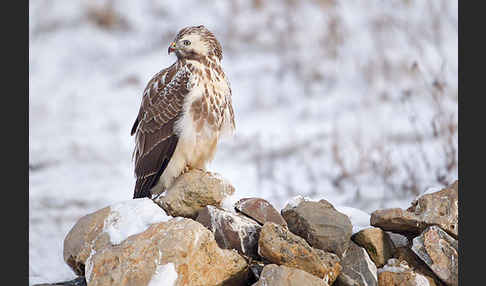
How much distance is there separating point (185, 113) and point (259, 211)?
655 millimetres

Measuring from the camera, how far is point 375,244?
2.93m

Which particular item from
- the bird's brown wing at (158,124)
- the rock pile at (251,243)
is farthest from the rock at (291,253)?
the bird's brown wing at (158,124)

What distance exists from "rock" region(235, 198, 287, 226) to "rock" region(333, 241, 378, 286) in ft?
1.14

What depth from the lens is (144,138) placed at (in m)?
3.33

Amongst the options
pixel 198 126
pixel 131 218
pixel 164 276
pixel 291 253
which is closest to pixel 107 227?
pixel 131 218

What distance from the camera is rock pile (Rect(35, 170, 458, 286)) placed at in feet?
8.34

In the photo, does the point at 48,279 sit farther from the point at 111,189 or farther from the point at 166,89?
the point at 111,189

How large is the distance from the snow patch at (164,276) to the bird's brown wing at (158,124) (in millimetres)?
846

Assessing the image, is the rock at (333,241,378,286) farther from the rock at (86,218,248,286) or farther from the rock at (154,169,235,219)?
the rock at (154,169,235,219)

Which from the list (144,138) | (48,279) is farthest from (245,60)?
(48,279)

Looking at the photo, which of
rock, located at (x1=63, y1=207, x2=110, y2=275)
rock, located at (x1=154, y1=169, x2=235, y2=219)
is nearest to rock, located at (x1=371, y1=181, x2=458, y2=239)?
rock, located at (x1=154, y1=169, x2=235, y2=219)

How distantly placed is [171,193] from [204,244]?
0.53 m

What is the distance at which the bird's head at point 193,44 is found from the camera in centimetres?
314

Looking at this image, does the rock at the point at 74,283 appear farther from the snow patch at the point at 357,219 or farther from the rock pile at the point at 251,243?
the snow patch at the point at 357,219
